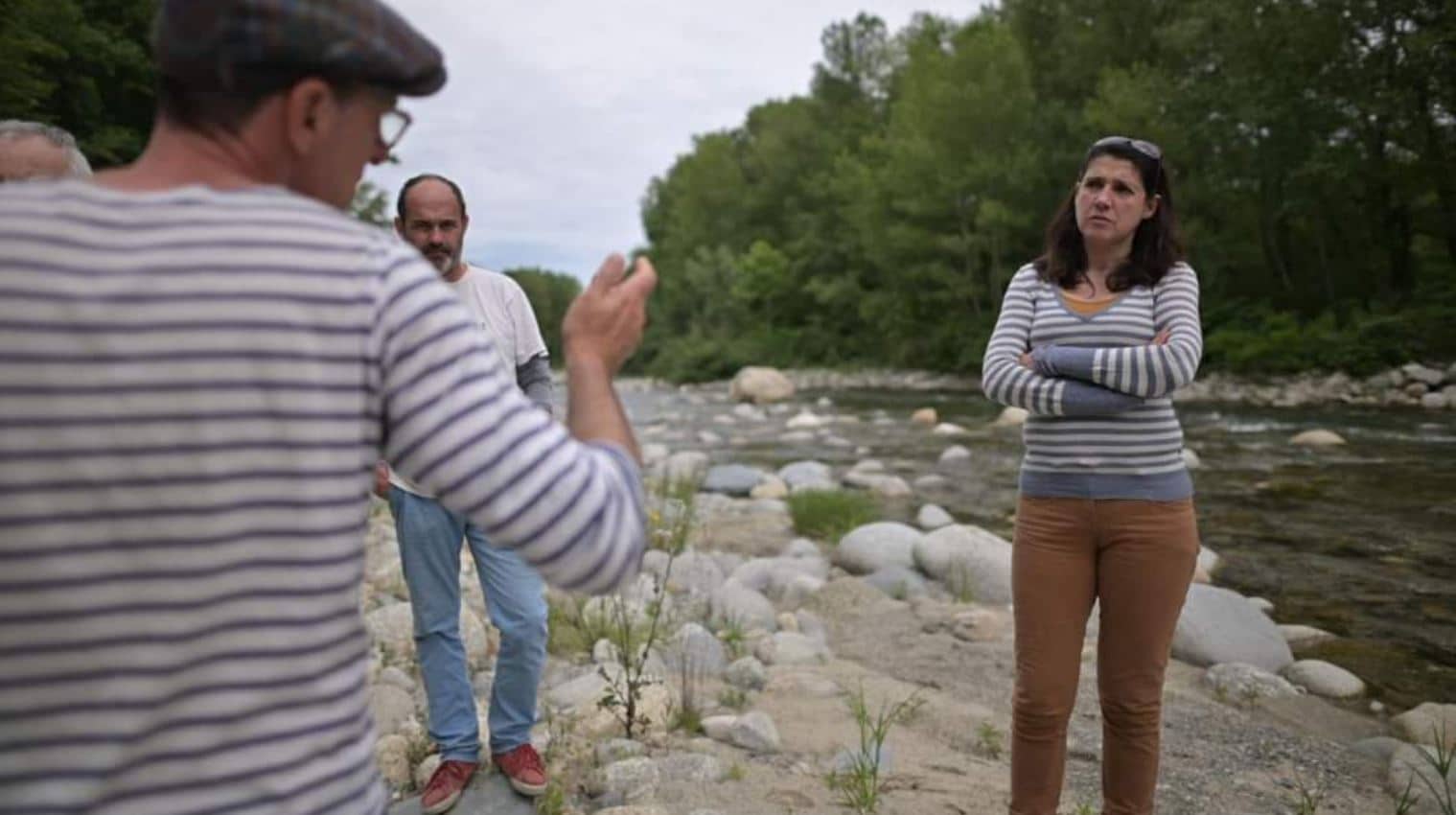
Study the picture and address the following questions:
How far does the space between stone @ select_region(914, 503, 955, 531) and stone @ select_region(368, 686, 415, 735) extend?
233 inches

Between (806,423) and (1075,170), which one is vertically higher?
(1075,170)

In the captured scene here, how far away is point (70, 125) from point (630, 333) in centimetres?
1514

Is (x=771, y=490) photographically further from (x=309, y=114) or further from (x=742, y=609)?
(x=309, y=114)

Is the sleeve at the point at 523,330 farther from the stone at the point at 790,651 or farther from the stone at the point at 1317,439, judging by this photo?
the stone at the point at 1317,439

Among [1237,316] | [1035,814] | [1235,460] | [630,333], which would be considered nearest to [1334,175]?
[1237,316]

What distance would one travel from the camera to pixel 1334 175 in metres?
21.9

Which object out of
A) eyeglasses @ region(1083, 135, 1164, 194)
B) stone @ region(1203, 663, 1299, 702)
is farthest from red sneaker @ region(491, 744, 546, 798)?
stone @ region(1203, 663, 1299, 702)

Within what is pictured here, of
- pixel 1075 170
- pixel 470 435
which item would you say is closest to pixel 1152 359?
pixel 470 435

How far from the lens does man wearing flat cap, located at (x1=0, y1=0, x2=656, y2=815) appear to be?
87cm

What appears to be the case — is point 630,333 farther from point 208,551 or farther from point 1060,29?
point 1060,29

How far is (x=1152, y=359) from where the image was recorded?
2736 mm

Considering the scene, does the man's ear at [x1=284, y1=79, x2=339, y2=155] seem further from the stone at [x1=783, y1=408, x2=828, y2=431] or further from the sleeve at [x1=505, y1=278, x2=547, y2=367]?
the stone at [x1=783, y1=408, x2=828, y2=431]

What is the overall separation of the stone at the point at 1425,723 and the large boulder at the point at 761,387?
77.3 feet

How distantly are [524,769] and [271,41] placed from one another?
2.51 m
